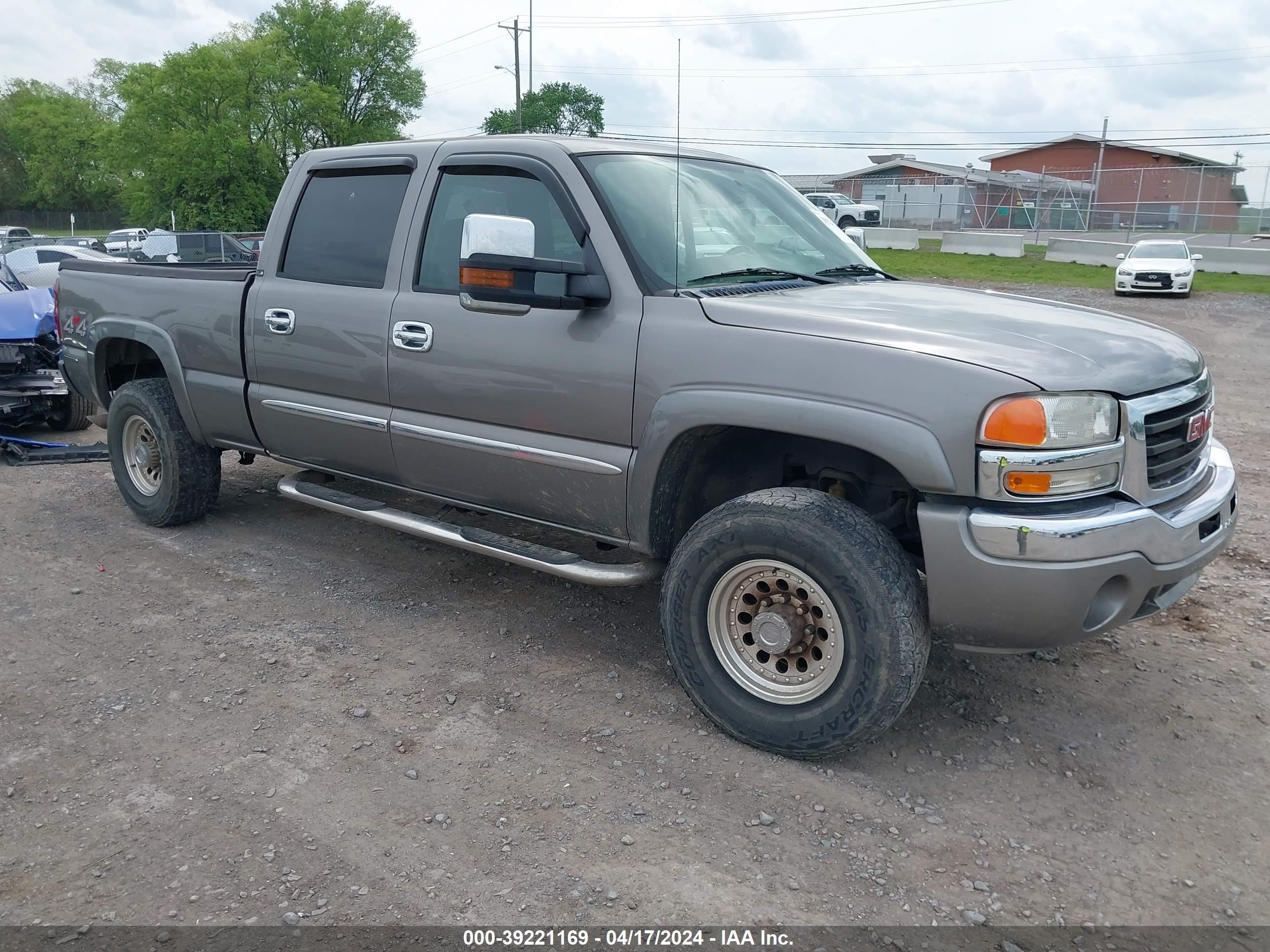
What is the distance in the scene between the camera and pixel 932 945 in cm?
259

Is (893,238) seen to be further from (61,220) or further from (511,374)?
(61,220)

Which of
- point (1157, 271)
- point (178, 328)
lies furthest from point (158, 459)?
point (1157, 271)

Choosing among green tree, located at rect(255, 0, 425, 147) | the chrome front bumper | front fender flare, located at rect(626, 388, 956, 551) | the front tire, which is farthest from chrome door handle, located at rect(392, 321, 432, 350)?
green tree, located at rect(255, 0, 425, 147)

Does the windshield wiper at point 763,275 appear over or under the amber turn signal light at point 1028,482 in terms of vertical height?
over

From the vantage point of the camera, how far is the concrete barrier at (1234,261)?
87.5 feet

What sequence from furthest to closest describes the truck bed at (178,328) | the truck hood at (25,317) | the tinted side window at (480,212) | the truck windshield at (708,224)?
the truck hood at (25,317) < the truck bed at (178,328) < the tinted side window at (480,212) < the truck windshield at (708,224)

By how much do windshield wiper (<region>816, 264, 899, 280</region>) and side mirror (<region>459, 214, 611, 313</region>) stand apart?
1.09 meters

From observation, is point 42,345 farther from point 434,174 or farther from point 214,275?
point 434,174

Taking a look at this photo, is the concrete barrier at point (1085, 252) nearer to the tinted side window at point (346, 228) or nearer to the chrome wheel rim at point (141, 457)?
the tinted side window at point (346, 228)

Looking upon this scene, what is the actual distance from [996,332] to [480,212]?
2173mm

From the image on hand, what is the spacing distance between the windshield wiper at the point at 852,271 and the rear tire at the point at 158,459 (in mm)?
3577

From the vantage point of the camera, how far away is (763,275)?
4016 mm

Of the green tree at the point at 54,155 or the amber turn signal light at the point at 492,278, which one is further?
the green tree at the point at 54,155

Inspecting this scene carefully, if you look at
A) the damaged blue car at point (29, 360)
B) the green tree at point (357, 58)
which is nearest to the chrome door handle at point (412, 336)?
the damaged blue car at point (29, 360)
